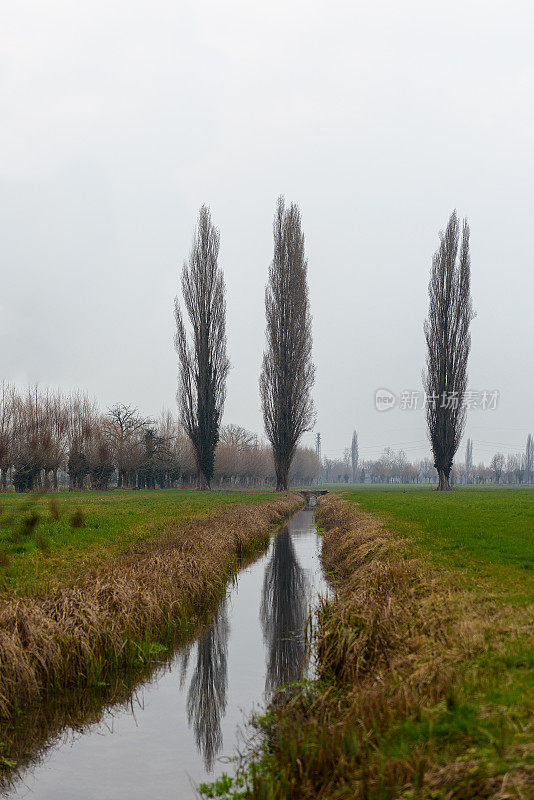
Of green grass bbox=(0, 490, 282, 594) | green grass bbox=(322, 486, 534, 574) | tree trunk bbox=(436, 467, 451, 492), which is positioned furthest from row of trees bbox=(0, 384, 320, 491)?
green grass bbox=(322, 486, 534, 574)

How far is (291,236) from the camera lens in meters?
50.3

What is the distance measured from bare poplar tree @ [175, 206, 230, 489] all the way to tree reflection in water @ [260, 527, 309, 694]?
96.3ft

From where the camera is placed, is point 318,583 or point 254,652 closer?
point 254,652

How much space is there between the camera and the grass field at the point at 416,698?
4008 millimetres

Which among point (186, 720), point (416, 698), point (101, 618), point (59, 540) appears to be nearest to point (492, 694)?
point (416, 698)

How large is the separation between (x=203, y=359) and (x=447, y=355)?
63.2 feet

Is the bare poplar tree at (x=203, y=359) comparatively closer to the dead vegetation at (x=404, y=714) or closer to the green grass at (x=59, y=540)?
the green grass at (x=59, y=540)

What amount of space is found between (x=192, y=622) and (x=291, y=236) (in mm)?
43112

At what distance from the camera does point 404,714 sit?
4.91 m

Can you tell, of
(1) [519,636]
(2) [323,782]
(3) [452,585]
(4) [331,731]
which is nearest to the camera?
(2) [323,782]

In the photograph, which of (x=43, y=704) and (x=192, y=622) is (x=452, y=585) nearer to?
(x=192, y=622)

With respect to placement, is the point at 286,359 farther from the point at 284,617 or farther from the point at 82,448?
the point at 284,617

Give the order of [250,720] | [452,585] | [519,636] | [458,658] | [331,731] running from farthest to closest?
[452,585] → [250,720] → [519,636] → [458,658] → [331,731]

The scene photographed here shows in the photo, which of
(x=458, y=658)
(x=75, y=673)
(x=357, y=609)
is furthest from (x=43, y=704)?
(x=458, y=658)
